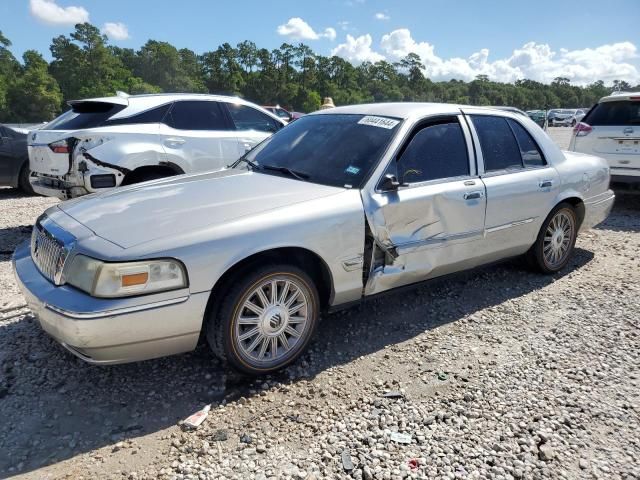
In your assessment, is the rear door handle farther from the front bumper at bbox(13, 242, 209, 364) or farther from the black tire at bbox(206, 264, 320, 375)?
the black tire at bbox(206, 264, 320, 375)

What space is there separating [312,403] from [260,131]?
4883 millimetres

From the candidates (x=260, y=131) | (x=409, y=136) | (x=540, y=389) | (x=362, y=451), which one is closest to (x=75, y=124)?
(x=260, y=131)

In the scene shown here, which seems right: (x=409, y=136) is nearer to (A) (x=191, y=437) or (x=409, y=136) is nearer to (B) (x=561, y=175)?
(B) (x=561, y=175)

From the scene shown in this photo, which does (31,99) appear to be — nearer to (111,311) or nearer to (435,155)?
(435,155)

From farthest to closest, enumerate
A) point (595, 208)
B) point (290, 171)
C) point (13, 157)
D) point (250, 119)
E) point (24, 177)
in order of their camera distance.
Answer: point (24, 177), point (13, 157), point (250, 119), point (595, 208), point (290, 171)

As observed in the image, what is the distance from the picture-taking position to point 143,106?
589 centimetres

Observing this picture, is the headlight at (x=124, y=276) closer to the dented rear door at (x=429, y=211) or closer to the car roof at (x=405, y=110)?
the dented rear door at (x=429, y=211)

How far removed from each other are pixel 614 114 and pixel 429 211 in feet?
19.3

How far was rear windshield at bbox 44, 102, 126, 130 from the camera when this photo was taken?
18.5 ft

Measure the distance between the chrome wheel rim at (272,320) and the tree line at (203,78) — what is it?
50.9m

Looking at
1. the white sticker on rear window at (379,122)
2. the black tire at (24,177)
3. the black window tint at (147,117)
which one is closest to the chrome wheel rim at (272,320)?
the white sticker on rear window at (379,122)

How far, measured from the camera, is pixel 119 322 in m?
2.43

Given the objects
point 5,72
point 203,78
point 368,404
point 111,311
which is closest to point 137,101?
point 111,311

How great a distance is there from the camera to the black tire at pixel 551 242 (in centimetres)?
455
